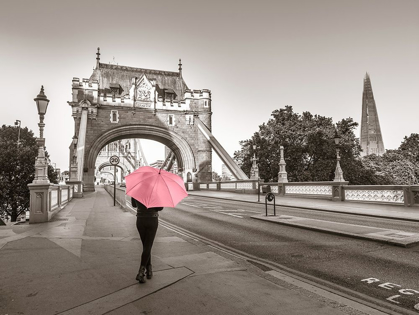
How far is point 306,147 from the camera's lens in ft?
119

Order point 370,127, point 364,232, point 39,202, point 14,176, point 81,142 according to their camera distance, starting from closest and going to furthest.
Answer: point 364,232 < point 39,202 < point 14,176 < point 81,142 < point 370,127

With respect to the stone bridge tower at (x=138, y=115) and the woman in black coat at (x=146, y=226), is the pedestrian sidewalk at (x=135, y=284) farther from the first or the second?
the stone bridge tower at (x=138, y=115)

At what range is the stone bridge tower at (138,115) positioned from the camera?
1551 inches

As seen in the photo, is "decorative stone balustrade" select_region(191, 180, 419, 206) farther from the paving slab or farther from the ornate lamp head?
the ornate lamp head

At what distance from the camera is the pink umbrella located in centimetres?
400

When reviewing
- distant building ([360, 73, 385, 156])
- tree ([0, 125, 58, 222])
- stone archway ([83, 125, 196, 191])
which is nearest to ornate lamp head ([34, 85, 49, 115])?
tree ([0, 125, 58, 222])

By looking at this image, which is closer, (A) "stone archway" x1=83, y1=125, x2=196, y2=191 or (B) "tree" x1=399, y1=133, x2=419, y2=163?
(A) "stone archway" x1=83, y1=125, x2=196, y2=191

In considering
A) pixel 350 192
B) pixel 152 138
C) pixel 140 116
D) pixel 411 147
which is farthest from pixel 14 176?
pixel 411 147

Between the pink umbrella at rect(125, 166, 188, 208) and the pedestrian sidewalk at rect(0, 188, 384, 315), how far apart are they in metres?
1.16

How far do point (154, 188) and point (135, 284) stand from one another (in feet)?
4.51

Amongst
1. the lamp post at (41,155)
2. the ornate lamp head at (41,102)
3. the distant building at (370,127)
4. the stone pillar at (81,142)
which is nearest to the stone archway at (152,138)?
the stone pillar at (81,142)

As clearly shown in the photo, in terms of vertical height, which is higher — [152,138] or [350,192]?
[152,138]

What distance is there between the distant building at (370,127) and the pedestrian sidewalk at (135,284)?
143 m

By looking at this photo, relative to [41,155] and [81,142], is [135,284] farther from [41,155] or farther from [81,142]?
[81,142]
